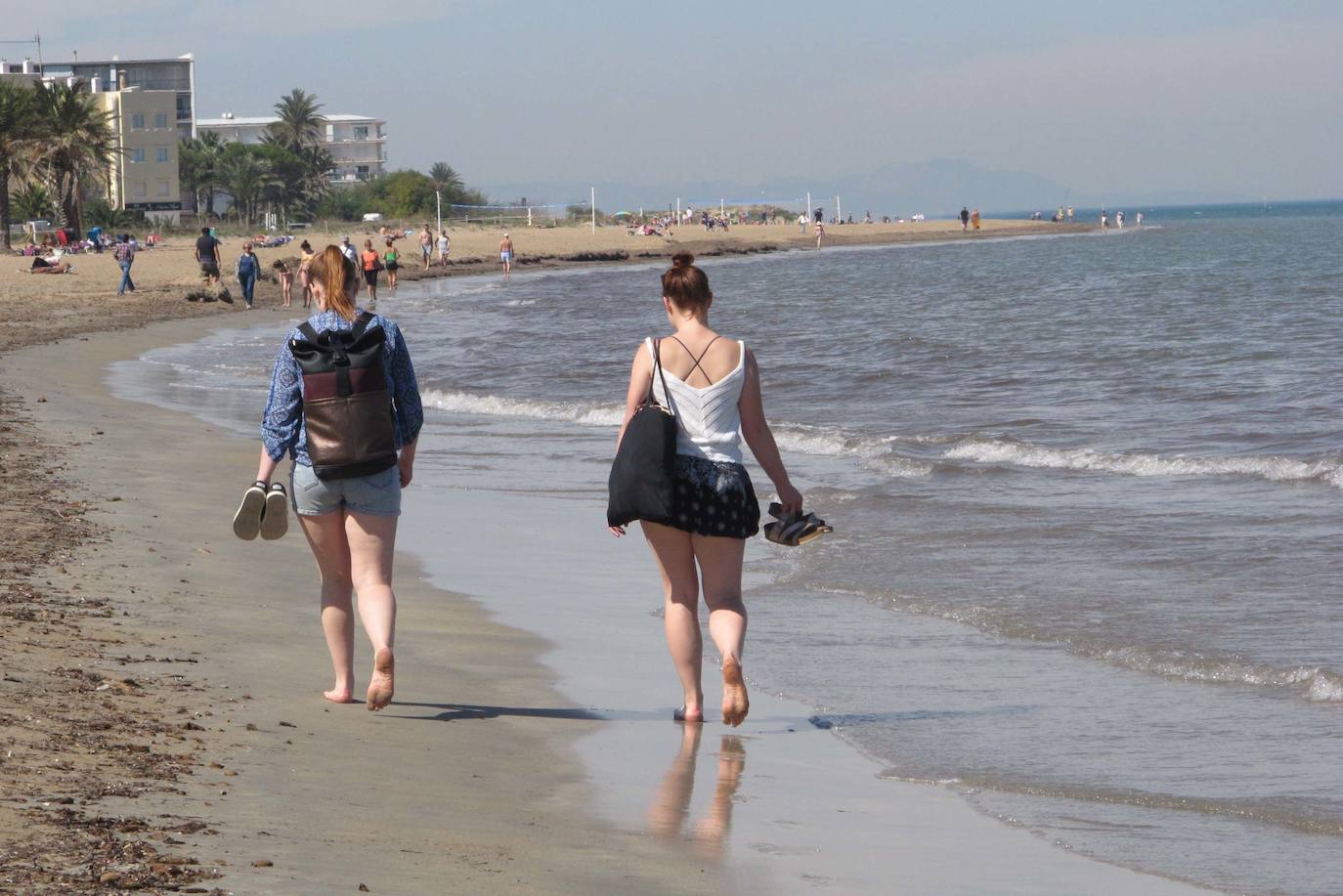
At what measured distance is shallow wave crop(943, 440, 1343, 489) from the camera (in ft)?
41.3

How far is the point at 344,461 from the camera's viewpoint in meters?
5.26

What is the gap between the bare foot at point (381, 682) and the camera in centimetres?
→ 538

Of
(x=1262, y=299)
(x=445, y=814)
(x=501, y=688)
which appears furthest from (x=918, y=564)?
(x=1262, y=299)

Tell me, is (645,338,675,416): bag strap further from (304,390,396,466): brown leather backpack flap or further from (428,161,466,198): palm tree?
(428,161,466,198): palm tree

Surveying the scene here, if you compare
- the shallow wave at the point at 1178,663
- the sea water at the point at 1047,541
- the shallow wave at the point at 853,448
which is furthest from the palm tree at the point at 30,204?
the shallow wave at the point at 1178,663

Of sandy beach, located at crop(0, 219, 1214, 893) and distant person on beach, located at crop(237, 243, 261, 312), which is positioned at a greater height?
distant person on beach, located at crop(237, 243, 261, 312)

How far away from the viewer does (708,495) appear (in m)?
5.54

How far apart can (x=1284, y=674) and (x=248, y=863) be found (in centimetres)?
466

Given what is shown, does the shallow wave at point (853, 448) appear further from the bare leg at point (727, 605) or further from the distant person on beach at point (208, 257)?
the distant person on beach at point (208, 257)

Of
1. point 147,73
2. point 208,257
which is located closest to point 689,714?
point 208,257

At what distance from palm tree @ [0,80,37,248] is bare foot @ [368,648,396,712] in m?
53.1

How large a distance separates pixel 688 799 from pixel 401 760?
92cm

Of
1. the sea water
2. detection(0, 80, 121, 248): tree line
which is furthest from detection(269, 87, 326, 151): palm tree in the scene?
the sea water

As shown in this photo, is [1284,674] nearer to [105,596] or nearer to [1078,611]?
[1078,611]
